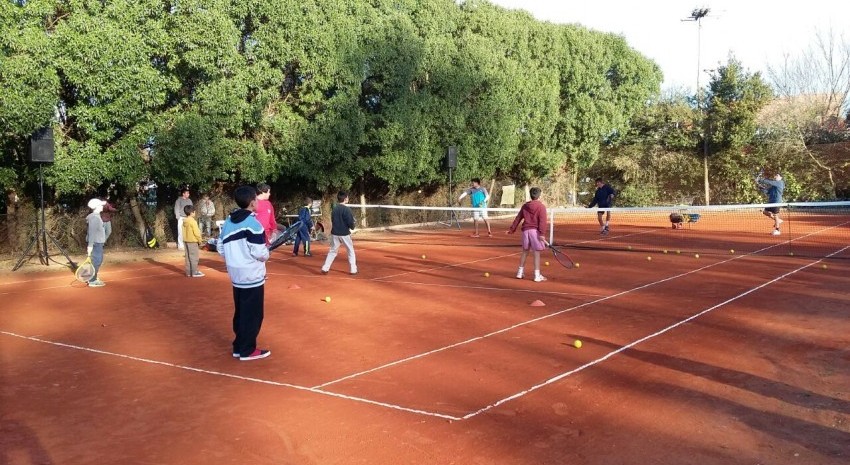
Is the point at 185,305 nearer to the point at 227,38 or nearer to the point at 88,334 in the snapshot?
the point at 88,334

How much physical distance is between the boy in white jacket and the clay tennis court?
14.0 inches

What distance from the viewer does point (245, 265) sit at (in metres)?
7.32

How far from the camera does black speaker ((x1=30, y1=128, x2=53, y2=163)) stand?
15844 millimetres

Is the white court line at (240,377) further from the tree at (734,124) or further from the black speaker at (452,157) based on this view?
the tree at (734,124)

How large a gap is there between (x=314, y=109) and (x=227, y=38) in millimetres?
4540

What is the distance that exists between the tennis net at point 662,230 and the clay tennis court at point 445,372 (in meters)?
4.74

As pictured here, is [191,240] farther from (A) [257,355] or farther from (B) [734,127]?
(B) [734,127]

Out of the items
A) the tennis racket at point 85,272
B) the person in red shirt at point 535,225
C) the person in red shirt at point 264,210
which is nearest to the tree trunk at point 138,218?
the tennis racket at point 85,272

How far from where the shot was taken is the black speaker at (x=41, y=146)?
1584 centimetres

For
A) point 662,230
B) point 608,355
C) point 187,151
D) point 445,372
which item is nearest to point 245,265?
point 445,372

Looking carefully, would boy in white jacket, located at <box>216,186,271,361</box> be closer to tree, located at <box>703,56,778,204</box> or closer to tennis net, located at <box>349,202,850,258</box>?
tennis net, located at <box>349,202,850,258</box>

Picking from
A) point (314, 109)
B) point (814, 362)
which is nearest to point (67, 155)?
point (314, 109)

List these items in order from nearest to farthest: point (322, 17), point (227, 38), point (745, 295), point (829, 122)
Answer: point (745, 295)
point (227, 38)
point (322, 17)
point (829, 122)

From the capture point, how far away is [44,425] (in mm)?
5520
